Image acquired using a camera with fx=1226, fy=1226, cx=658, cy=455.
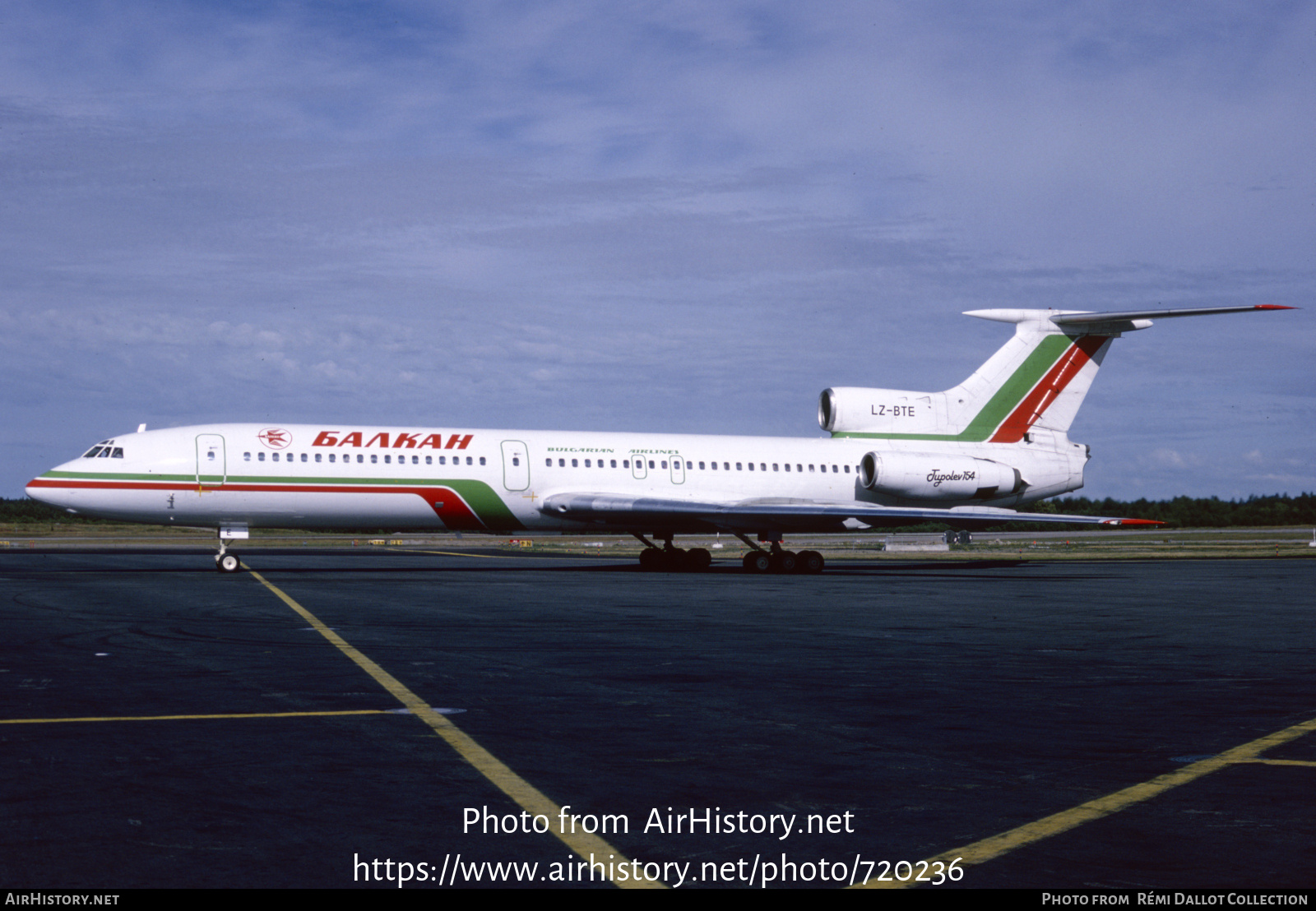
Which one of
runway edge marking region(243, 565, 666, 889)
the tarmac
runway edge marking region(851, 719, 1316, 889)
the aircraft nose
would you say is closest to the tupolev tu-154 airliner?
the aircraft nose

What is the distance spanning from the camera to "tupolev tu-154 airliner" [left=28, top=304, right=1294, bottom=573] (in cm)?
2902

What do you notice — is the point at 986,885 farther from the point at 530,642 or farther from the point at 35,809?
the point at 530,642

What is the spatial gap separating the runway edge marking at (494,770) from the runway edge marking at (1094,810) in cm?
113

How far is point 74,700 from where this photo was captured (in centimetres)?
918

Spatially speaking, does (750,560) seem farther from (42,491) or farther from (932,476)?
(42,491)

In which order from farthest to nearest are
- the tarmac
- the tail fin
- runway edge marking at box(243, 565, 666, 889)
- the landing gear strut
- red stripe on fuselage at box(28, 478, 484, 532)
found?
1. the tail fin
2. red stripe on fuselage at box(28, 478, 484, 532)
3. the landing gear strut
4. runway edge marking at box(243, 565, 666, 889)
5. the tarmac

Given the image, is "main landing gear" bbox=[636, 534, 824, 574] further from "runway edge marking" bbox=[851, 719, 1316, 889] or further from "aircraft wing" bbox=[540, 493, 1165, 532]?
"runway edge marking" bbox=[851, 719, 1316, 889]

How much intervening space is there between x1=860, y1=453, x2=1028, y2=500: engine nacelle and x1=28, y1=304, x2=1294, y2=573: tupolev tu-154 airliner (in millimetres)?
50

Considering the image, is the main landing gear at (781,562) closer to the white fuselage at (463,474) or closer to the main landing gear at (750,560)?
the main landing gear at (750,560)

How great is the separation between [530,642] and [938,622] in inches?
237

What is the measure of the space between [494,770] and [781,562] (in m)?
25.9

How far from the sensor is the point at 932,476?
112ft

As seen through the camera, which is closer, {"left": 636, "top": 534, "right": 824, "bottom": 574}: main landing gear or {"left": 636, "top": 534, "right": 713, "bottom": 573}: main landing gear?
{"left": 636, "top": 534, "right": 824, "bottom": 574}: main landing gear

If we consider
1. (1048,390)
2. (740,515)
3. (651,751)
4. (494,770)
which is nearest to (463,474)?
(740,515)
